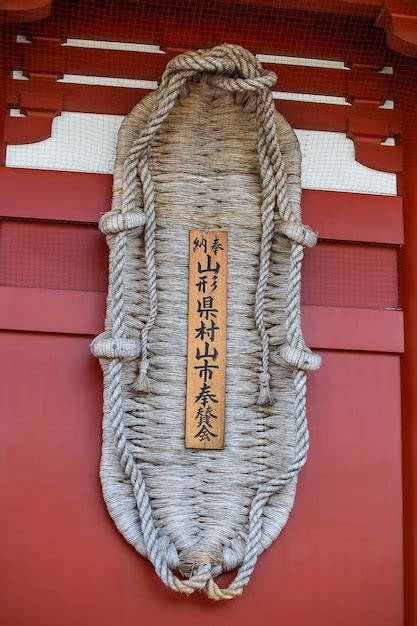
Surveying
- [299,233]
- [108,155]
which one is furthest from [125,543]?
[108,155]

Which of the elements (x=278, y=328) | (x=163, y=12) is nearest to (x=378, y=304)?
(x=278, y=328)

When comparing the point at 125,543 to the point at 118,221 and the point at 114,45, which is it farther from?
the point at 114,45

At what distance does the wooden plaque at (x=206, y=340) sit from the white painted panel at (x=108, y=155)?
1.19 ft

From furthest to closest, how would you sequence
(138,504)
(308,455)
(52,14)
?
(52,14)
(308,455)
(138,504)

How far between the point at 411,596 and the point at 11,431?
1.15 m

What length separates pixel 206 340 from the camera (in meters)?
2.26

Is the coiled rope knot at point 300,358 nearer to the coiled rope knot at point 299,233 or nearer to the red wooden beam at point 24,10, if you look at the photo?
the coiled rope knot at point 299,233

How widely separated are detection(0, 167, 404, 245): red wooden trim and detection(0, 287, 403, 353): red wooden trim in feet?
0.72

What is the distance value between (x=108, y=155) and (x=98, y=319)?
48 cm

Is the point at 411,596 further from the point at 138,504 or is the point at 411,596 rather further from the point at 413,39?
the point at 413,39

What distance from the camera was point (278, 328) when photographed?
90.1 inches

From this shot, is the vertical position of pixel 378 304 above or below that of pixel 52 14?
below

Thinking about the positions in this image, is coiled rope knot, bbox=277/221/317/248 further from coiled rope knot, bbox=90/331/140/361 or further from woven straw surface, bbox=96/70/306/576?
coiled rope knot, bbox=90/331/140/361

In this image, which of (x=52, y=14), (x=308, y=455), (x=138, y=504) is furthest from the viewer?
(x=52, y=14)
